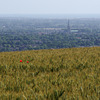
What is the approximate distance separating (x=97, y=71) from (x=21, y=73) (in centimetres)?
229

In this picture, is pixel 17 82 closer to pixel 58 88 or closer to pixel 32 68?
pixel 58 88

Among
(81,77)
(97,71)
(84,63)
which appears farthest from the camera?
(84,63)

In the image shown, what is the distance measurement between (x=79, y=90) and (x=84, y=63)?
119 inches

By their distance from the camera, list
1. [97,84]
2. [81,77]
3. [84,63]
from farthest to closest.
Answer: [84,63] → [81,77] → [97,84]

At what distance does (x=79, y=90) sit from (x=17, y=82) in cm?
164

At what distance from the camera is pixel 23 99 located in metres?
4.33

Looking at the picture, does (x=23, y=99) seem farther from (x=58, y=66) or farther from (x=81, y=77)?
(x=58, y=66)

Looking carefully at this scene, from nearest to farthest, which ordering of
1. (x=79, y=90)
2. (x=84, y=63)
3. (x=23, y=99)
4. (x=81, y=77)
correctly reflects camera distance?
1. (x=23, y=99)
2. (x=79, y=90)
3. (x=81, y=77)
4. (x=84, y=63)

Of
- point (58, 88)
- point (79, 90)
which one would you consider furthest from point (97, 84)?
point (58, 88)

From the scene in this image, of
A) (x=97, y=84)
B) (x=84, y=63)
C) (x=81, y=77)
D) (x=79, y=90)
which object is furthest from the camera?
(x=84, y=63)

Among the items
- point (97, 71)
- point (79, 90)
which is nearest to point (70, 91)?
point (79, 90)

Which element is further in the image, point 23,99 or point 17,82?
point 17,82

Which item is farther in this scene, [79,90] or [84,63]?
[84,63]

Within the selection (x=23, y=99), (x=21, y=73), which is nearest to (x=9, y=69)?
(x=21, y=73)
